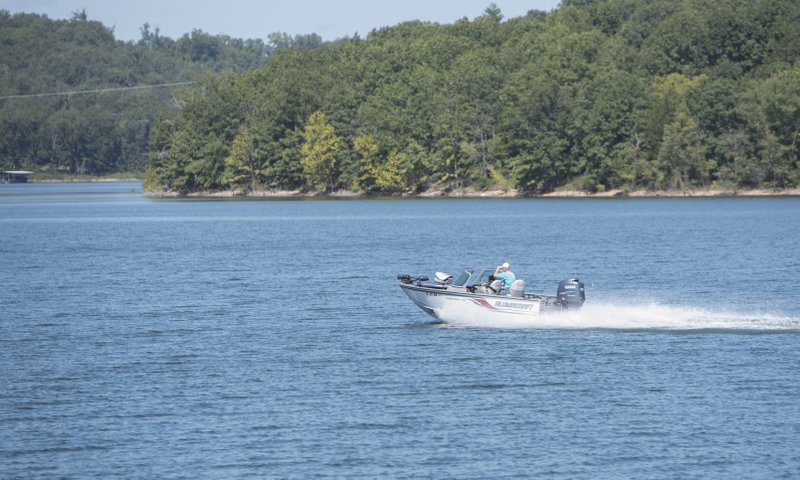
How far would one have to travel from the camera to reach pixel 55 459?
28.5m

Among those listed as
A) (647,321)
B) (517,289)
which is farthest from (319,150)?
(517,289)

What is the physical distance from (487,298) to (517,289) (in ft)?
3.86

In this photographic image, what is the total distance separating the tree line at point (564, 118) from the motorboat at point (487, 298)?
350 feet

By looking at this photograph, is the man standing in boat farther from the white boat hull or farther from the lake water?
the lake water

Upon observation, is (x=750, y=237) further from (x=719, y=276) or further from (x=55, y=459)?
(x=55, y=459)

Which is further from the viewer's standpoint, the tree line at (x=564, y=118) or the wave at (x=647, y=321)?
the tree line at (x=564, y=118)

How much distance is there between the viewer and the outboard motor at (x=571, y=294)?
44903 mm

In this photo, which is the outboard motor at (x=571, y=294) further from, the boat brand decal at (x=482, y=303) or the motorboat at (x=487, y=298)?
the boat brand decal at (x=482, y=303)

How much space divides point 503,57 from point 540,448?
163689mm

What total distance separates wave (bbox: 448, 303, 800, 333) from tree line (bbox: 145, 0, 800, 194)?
103 metres

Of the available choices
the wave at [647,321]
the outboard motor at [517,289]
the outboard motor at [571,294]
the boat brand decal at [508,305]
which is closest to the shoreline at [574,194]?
the wave at [647,321]

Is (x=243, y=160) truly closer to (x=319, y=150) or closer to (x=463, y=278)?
(x=319, y=150)

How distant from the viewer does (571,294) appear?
45.1 meters

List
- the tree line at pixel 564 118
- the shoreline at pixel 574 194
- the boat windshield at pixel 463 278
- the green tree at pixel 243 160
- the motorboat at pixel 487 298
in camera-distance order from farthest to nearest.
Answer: the green tree at pixel 243 160, the shoreline at pixel 574 194, the tree line at pixel 564 118, the boat windshield at pixel 463 278, the motorboat at pixel 487 298
